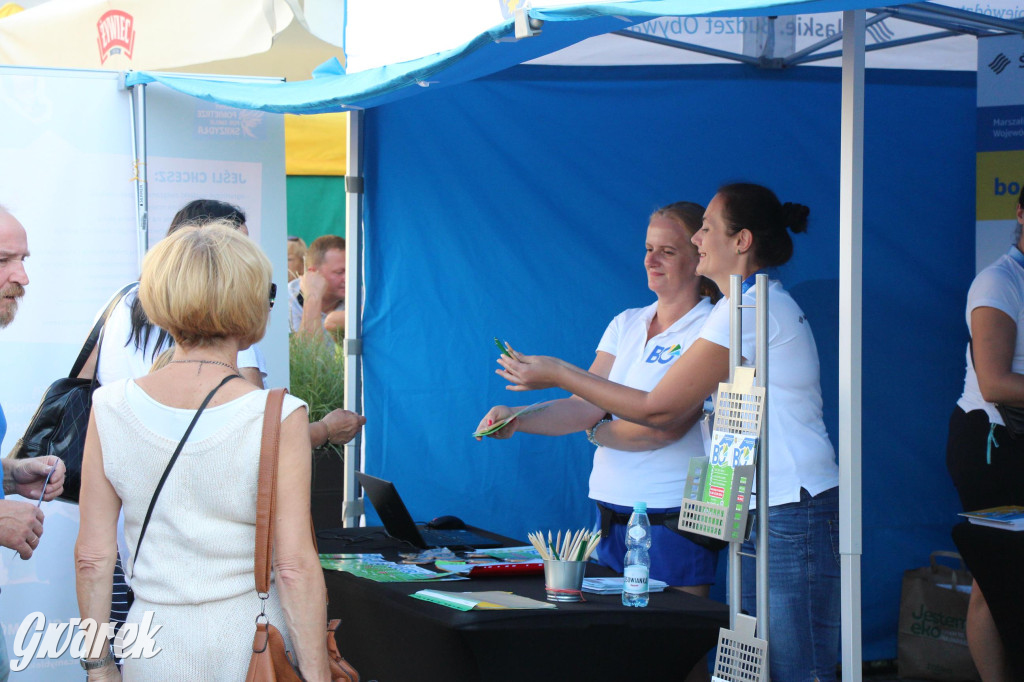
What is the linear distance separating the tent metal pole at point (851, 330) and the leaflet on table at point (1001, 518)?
102cm

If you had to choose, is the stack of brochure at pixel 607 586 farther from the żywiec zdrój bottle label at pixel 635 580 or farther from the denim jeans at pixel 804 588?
the denim jeans at pixel 804 588

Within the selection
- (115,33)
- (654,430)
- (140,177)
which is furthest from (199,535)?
(115,33)

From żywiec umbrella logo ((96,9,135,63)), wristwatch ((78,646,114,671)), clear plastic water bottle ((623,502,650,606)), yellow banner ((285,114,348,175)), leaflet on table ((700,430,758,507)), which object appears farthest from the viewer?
yellow banner ((285,114,348,175))

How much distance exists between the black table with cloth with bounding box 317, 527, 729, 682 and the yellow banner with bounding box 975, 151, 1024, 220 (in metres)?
2.43

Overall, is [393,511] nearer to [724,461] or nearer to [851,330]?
[724,461]

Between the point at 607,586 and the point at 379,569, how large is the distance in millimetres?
630

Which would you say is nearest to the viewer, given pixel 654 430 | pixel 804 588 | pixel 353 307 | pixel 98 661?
pixel 98 661

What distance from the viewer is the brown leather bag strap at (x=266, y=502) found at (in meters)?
1.66

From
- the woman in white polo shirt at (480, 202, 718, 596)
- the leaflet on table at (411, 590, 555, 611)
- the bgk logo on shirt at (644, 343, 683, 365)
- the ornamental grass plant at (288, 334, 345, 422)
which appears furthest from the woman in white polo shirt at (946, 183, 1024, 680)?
the ornamental grass plant at (288, 334, 345, 422)

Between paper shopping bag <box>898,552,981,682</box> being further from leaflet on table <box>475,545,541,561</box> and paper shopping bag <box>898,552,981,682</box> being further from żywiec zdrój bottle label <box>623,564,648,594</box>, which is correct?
żywiec zdrój bottle label <box>623,564,648,594</box>

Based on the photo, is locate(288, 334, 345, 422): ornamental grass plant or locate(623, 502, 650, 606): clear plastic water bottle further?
locate(288, 334, 345, 422): ornamental grass plant

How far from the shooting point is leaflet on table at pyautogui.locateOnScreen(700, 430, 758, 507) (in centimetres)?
207

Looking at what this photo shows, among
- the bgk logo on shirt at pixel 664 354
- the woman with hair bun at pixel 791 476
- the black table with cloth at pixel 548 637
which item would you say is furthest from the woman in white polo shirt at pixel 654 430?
the black table with cloth at pixel 548 637

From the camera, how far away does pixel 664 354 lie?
121 inches
